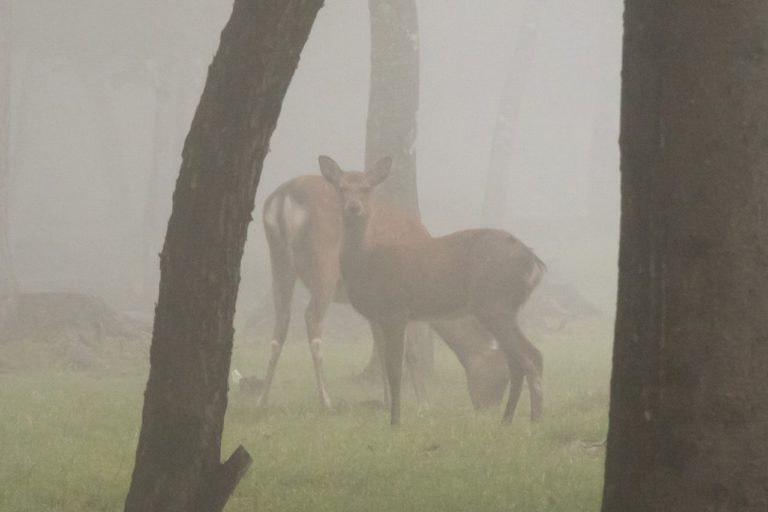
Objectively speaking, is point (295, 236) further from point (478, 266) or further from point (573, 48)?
point (573, 48)

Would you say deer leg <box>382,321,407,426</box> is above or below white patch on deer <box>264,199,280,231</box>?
below

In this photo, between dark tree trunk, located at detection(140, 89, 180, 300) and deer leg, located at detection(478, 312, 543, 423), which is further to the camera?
dark tree trunk, located at detection(140, 89, 180, 300)

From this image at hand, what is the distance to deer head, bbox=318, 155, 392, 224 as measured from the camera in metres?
12.1

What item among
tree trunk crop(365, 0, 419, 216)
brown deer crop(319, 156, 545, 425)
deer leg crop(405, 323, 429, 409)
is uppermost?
tree trunk crop(365, 0, 419, 216)

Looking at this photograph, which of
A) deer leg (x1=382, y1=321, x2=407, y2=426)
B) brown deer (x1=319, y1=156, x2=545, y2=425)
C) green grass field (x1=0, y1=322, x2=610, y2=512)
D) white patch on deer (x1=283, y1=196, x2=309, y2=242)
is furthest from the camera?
white patch on deer (x1=283, y1=196, x2=309, y2=242)

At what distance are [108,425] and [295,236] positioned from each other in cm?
339

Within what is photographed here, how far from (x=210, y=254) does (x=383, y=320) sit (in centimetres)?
563

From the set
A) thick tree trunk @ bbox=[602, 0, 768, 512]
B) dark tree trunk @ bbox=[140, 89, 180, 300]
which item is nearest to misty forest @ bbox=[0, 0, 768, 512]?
thick tree trunk @ bbox=[602, 0, 768, 512]

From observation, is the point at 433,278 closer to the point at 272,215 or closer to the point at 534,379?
the point at 534,379

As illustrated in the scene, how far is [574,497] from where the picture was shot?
299 inches

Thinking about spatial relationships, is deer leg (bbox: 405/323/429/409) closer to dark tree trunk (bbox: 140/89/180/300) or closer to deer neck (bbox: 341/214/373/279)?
deer neck (bbox: 341/214/373/279)

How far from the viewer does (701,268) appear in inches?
145

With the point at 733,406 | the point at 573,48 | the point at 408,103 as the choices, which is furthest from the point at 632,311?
the point at 573,48

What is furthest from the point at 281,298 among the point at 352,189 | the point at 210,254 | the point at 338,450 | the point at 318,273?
the point at 210,254
